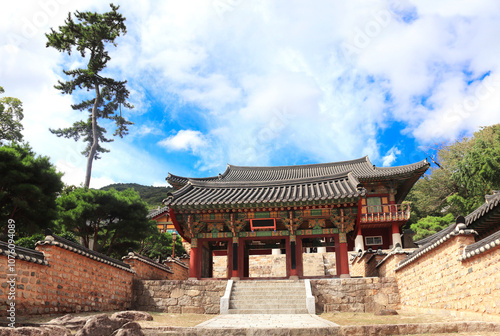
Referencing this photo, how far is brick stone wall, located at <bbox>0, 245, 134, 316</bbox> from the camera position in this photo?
822 centimetres

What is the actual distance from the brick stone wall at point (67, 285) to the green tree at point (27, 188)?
18.2ft

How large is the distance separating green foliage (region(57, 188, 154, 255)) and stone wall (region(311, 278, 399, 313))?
13261 millimetres

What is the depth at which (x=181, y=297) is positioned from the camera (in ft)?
42.8

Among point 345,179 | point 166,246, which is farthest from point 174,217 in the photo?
point 166,246

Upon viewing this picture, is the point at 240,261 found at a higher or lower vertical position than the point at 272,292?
higher

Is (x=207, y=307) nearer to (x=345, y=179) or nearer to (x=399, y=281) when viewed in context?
(x=399, y=281)

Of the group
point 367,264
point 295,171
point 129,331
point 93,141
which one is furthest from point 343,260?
point 93,141

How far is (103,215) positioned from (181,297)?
10.2 m

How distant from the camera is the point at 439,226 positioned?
1112 inches

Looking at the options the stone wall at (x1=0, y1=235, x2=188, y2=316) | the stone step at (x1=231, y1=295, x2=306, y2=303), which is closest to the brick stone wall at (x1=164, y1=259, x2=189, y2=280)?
the stone wall at (x1=0, y1=235, x2=188, y2=316)

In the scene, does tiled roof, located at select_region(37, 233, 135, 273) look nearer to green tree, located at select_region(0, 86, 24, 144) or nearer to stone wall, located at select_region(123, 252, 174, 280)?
stone wall, located at select_region(123, 252, 174, 280)

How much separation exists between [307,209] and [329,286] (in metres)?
3.48

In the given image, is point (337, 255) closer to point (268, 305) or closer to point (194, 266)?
point (268, 305)

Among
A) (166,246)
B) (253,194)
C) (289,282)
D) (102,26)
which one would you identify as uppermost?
(102,26)
